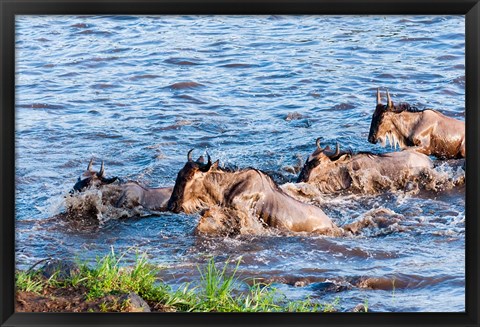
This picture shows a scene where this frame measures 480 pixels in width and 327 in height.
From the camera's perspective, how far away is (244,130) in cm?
1327

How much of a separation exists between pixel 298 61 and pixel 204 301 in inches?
270

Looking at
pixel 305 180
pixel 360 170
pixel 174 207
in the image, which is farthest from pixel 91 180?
pixel 360 170

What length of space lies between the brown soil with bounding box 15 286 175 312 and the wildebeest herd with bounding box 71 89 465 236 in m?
2.28

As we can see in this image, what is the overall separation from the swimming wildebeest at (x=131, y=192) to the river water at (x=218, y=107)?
0.73 ft

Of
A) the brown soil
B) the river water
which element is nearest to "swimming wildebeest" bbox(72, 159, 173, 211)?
the river water

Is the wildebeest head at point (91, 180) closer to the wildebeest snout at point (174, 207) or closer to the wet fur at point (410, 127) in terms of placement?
the wildebeest snout at point (174, 207)

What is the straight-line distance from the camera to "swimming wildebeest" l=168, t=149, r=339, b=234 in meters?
10.0

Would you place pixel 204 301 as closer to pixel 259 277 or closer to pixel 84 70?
pixel 259 277

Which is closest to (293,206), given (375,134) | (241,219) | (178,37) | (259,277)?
(241,219)

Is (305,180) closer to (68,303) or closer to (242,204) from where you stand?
(242,204)

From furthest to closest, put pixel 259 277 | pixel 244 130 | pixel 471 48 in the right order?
pixel 244 130, pixel 259 277, pixel 471 48

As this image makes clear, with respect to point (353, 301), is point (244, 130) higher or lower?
higher

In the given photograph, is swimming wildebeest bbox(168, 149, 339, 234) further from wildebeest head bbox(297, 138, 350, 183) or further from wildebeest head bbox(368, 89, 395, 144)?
wildebeest head bbox(368, 89, 395, 144)
